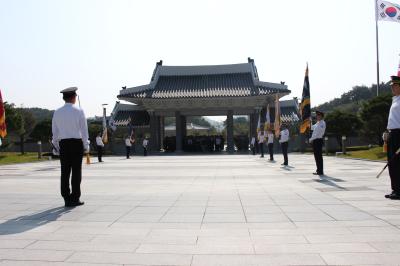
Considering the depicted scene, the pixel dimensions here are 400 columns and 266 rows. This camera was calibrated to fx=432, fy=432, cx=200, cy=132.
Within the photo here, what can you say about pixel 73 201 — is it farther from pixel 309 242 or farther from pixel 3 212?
pixel 309 242

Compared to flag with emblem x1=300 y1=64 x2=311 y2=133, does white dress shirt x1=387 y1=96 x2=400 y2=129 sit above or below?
below

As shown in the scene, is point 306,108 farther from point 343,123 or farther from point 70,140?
point 343,123

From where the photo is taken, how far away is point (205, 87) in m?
36.6

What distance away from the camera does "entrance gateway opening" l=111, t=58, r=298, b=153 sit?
116ft

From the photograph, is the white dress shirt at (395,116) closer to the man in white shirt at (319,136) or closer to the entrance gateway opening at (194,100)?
the man in white shirt at (319,136)

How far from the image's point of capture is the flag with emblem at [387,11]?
81.5 feet

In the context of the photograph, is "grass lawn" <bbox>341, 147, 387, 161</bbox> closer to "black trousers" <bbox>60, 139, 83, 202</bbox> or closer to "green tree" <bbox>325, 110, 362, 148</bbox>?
"green tree" <bbox>325, 110, 362, 148</bbox>

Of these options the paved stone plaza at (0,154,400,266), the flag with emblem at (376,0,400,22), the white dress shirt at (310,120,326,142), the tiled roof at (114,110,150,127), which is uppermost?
the flag with emblem at (376,0,400,22)

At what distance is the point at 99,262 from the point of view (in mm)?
3727

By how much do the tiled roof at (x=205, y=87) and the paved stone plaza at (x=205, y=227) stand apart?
26.4 meters

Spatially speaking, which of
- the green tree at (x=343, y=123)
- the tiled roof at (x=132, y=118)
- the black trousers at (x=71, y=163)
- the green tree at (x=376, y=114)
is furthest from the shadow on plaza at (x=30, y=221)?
the tiled roof at (x=132, y=118)

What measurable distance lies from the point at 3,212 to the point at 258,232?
387 cm

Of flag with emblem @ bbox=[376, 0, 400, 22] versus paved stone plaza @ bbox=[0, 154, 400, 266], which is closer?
paved stone plaza @ bbox=[0, 154, 400, 266]

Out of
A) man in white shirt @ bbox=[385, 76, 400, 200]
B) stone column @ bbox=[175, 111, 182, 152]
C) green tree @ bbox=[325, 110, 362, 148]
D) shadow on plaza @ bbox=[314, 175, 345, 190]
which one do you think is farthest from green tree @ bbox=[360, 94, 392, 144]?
man in white shirt @ bbox=[385, 76, 400, 200]
